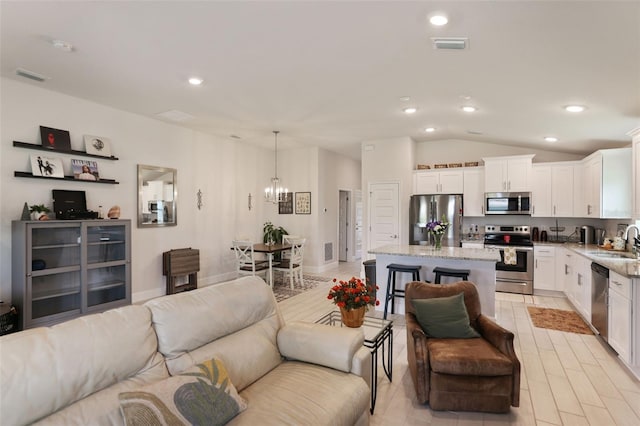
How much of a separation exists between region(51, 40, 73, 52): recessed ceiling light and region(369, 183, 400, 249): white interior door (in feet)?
17.1

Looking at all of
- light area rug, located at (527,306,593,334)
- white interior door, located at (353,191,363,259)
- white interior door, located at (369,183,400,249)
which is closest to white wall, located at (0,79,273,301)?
white interior door, located at (369,183,400,249)

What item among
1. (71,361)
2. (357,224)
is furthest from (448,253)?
(357,224)

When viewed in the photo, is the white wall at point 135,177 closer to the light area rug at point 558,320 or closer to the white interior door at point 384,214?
the white interior door at point 384,214

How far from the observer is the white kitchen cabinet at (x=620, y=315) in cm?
300

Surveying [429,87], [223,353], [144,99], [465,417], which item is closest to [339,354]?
[223,353]

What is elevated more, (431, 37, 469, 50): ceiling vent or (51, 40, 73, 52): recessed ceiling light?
(51, 40, 73, 52): recessed ceiling light

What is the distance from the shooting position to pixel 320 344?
2.17 metres

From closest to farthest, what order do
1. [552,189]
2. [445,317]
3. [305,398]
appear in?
[305,398]
[445,317]
[552,189]

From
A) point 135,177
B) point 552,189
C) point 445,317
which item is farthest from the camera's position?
point 552,189

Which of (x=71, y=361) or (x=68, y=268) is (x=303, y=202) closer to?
(x=68, y=268)

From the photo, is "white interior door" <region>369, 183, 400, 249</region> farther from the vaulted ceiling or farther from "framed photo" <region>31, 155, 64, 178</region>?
"framed photo" <region>31, 155, 64, 178</region>

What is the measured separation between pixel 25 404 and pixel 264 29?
2659mm

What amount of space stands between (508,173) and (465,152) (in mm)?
1024

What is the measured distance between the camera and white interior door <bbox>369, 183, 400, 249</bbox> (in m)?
6.75
